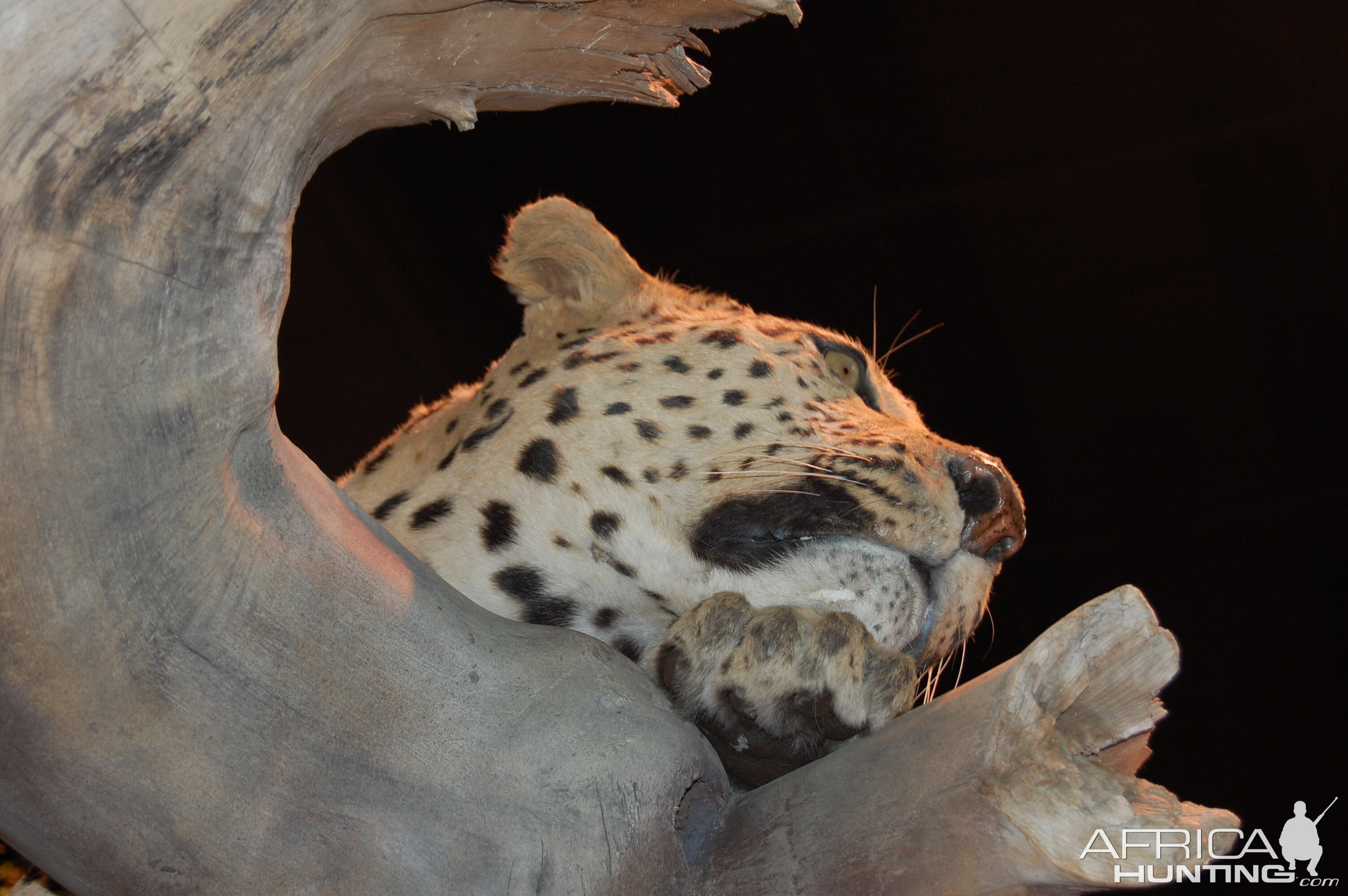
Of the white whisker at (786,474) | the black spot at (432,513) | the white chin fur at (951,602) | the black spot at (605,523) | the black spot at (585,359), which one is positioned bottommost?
the white chin fur at (951,602)

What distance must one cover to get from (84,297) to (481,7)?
579 mm

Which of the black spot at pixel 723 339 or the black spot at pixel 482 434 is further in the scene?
the black spot at pixel 723 339

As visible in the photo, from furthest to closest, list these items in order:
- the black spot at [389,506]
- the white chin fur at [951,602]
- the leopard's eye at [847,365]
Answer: the leopard's eye at [847,365] < the black spot at [389,506] < the white chin fur at [951,602]

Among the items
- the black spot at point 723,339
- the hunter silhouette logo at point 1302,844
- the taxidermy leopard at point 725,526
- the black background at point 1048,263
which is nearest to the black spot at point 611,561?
the taxidermy leopard at point 725,526

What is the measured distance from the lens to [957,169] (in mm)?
4141

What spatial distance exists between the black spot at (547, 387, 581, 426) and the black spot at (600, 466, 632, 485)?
0.15 m

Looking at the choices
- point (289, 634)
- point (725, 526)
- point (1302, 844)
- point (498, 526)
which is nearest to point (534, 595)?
point (498, 526)

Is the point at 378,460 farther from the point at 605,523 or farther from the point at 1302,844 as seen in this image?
the point at 1302,844

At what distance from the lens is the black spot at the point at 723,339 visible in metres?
2.22

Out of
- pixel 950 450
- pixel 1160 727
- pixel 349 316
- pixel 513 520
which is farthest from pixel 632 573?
pixel 1160 727

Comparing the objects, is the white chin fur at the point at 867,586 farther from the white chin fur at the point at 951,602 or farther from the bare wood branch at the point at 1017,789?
the bare wood branch at the point at 1017,789

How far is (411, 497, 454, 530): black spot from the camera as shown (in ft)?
6.32

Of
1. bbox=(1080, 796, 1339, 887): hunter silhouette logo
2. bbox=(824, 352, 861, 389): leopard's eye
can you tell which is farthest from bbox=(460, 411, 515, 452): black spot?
bbox=(1080, 796, 1339, 887): hunter silhouette logo

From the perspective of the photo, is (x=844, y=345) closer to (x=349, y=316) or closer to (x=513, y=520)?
(x=513, y=520)
